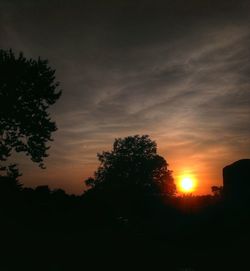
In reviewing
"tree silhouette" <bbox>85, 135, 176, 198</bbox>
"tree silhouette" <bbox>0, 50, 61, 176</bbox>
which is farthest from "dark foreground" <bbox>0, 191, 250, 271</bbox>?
"tree silhouette" <bbox>85, 135, 176, 198</bbox>

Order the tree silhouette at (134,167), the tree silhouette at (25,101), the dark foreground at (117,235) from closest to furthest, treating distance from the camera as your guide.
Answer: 1. the dark foreground at (117,235)
2. the tree silhouette at (25,101)
3. the tree silhouette at (134,167)

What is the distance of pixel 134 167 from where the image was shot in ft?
259

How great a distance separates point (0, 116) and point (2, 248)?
2274 cm

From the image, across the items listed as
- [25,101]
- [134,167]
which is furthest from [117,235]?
[134,167]

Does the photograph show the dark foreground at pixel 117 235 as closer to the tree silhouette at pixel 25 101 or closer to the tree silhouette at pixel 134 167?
the tree silhouette at pixel 25 101

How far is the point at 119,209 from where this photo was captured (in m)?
33.9

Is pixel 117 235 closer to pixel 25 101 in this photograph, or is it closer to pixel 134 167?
pixel 25 101

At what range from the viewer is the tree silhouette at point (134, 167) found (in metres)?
78.2

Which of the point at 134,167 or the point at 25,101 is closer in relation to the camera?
the point at 25,101

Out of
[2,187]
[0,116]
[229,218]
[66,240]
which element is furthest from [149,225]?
[0,116]

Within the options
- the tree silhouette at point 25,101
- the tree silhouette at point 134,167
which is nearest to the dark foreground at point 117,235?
the tree silhouette at point 25,101

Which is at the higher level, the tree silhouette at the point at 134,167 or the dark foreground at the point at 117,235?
the tree silhouette at the point at 134,167

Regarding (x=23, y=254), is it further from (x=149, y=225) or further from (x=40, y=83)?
(x=40, y=83)

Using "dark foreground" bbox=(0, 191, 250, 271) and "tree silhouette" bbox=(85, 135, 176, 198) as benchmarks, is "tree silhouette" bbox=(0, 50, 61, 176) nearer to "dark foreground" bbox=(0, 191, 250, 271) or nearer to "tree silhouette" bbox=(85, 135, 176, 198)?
"dark foreground" bbox=(0, 191, 250, 271)
